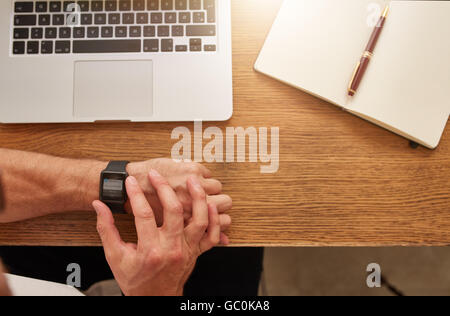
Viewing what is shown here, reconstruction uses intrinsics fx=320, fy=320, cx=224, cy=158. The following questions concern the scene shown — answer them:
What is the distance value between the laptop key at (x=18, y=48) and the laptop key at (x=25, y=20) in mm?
41

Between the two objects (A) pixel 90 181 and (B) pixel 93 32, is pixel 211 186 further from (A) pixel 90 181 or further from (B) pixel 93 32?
(B) pixel 93 32

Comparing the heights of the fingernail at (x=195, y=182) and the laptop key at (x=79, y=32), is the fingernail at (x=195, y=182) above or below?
below

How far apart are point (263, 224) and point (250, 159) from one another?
0.13m

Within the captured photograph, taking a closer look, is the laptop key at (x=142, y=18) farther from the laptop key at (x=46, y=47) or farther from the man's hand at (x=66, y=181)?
the man's hand at (x=66, y=181)

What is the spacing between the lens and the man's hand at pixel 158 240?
1.92ft

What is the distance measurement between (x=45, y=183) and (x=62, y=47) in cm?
28

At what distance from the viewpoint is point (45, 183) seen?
66 centimetres

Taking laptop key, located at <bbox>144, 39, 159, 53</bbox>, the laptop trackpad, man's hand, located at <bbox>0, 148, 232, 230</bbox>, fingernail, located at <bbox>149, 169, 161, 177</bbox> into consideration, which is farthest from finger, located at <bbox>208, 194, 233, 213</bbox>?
laptop key, located at <bbox>144, 39, 159, 53</bbox>

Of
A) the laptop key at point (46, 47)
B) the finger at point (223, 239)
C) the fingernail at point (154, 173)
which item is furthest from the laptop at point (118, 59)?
the finger at point (223, 239)

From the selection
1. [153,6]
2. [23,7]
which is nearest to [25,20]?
[23,7]

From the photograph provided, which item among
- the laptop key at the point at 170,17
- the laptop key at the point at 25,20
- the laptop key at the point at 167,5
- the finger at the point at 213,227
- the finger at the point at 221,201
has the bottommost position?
the finger at the point at 213,227

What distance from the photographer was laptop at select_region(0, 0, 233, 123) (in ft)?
2.12

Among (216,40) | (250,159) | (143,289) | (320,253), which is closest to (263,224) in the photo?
(250,159)

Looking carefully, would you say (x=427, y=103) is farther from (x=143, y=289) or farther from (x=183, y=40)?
(x=143, y=289)
